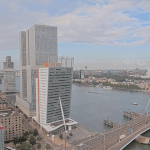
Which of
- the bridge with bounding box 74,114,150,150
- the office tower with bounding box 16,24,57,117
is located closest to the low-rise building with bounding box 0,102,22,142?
the bridge with bounding box 74,114,150,150

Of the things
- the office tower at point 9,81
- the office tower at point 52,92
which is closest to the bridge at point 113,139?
the office tower at point 52,92

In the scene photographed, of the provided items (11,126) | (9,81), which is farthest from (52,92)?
(9,81)

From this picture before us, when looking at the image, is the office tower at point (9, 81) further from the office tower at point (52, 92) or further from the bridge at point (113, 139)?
the bridge at point (113, 139)

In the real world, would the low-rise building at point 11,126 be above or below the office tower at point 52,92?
below

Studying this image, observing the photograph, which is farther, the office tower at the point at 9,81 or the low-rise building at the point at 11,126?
the office tower at the point at 9,81

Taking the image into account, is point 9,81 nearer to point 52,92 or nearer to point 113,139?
point 52,92

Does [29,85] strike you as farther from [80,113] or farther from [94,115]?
[94,115]

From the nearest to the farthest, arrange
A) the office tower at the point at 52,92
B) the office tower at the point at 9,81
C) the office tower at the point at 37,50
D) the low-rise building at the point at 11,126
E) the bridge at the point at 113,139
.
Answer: the bridge at the point at 113,139
the low-rise building at the point at 11,126
the office tower at the point at 52,92
the office tower at the point at 37,50
the office tower at the point at 9,81

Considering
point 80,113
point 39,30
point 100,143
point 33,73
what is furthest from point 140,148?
point 39,30
